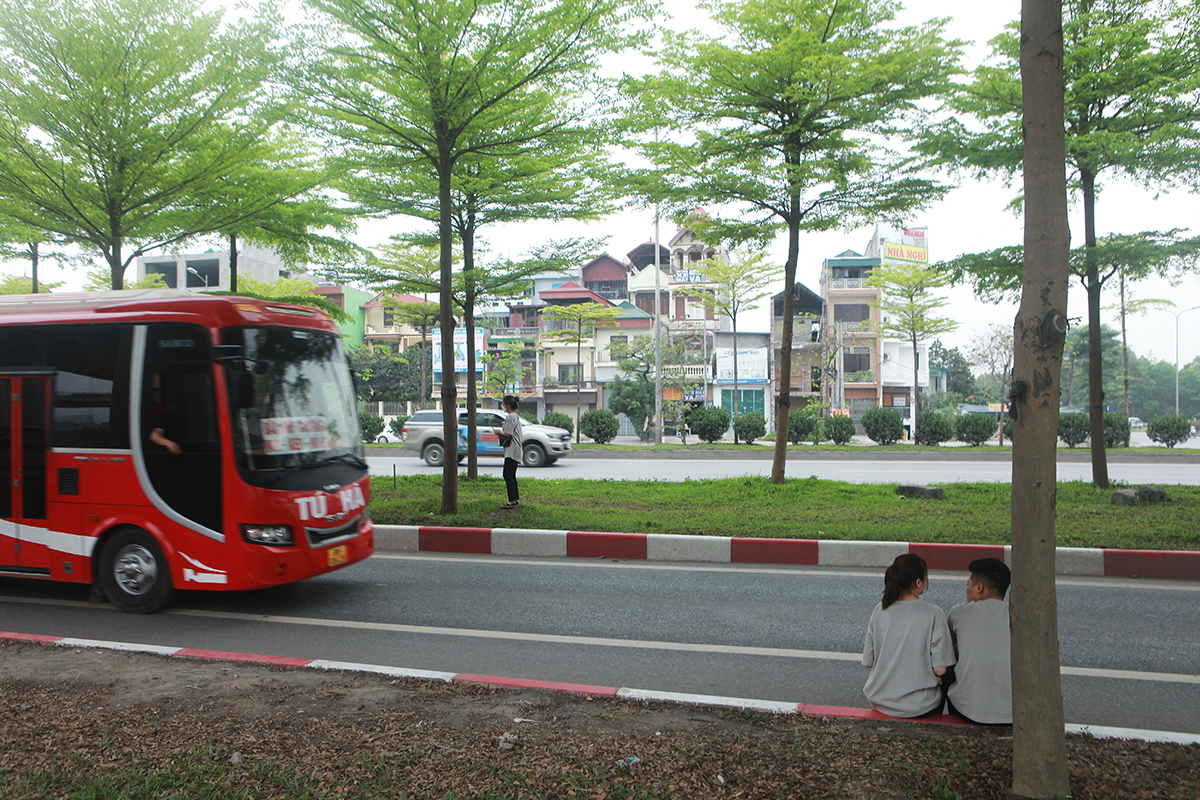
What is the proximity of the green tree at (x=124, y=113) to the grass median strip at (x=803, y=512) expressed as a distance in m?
5.73

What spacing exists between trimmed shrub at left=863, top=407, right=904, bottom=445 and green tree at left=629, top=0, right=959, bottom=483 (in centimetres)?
1574

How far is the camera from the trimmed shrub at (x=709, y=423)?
28.8 m

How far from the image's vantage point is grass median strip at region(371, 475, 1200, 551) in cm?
853

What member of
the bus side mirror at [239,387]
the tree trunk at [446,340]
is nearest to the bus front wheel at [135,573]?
the bus side mirror at [239,387]

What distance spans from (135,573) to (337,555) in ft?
5.28

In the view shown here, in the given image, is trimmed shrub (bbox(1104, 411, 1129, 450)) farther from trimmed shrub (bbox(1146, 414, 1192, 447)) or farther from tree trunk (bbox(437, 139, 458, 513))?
tree trunk (bbox(437, 139, 458, 513))

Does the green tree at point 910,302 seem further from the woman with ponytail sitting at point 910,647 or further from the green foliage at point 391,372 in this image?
the woman with ponytail sitting at point 910,647

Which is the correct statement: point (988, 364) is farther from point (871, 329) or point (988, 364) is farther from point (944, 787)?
point (944, 787)

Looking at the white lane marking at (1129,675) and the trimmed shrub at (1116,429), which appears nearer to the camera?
the white lane marking at (1129,675)

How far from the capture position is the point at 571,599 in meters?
6.80

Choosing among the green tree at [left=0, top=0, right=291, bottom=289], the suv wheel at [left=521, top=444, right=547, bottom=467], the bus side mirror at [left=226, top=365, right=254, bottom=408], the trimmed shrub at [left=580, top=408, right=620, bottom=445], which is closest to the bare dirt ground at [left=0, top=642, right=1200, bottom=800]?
the bus side mirror at [left=226, top=365, right=254, bottom=408]

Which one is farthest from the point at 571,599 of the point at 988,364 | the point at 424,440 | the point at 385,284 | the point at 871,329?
the point at 988,364

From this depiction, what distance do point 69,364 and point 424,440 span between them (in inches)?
567

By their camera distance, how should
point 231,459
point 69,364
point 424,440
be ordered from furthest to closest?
point 424,440 < point 69,364 < point 231,459
